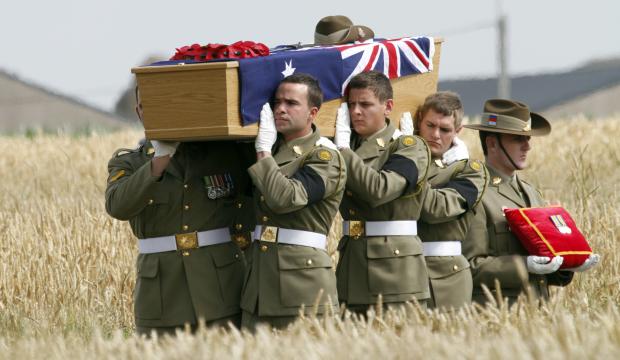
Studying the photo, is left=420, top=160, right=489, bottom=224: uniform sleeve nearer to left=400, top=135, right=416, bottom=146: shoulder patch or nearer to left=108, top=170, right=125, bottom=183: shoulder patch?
left=400, top=135, right=416, bottom=146: shoulder patch

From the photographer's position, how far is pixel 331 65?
25.8 ft

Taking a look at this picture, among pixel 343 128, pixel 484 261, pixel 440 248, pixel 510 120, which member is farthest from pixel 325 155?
pixel 510 120

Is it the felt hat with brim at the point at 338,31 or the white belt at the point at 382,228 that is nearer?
the white belt at the point at 382,228

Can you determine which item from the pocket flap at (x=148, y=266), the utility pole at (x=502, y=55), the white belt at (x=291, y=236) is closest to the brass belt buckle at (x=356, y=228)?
the white belt at (x=291, y=236)

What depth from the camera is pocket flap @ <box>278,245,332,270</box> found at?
24.6ft

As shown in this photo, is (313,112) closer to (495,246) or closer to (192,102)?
(192,102)

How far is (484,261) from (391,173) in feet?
3.79

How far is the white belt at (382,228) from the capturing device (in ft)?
25.7

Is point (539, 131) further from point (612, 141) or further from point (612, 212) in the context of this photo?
point (612, 141)

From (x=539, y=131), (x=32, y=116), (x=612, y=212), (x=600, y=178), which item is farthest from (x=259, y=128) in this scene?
(x=32, y=116)

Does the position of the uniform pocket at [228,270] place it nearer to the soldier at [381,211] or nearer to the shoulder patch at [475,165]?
the soldier at [381,211]

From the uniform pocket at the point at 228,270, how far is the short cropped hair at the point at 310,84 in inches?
40.3

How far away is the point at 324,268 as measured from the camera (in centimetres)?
755

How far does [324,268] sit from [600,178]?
36.6 ft
